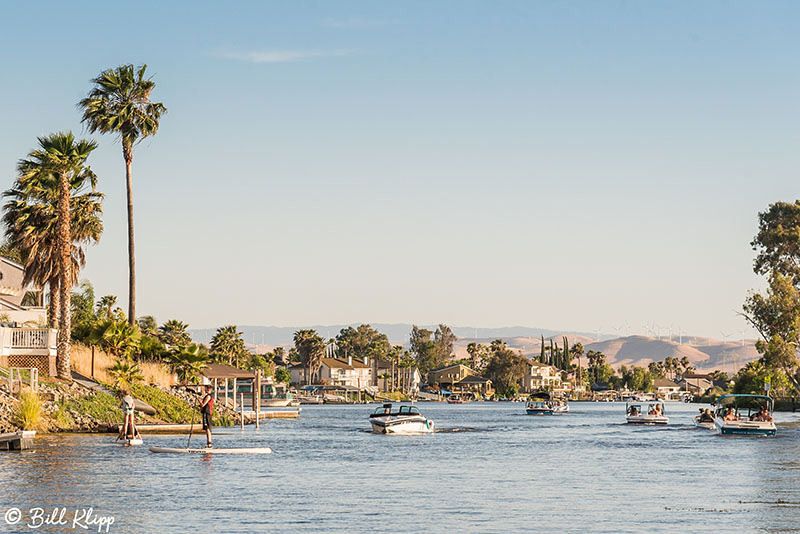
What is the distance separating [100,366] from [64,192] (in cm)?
1252

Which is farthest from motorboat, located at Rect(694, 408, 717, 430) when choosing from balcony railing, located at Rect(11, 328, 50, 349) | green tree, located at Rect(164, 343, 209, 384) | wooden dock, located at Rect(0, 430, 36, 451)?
wooden dock, located at Rect(0, 430, 36, 451)

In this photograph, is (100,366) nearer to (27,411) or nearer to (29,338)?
(29,338)

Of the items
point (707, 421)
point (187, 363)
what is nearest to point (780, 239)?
point (707, 421)

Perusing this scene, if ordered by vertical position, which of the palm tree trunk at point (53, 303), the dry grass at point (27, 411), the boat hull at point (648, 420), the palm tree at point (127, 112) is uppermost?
the palm tree at point (127, 112)

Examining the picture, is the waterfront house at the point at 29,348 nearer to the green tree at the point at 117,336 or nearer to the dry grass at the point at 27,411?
the green tree at the point at 117,336

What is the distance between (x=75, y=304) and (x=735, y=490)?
323 feet

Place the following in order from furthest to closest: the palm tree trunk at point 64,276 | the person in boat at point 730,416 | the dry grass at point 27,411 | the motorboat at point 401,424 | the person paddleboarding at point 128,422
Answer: the motorboat at point 401,424
the person in boat at point 730,416
the palm tree trunk at point 64,276
the dry grass at point 27,411
the person paddleboarding at point 128,422

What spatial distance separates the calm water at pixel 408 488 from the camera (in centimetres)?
2683

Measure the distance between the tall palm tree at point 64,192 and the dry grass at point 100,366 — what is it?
489 cm

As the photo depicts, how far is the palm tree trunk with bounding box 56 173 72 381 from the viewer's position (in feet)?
209

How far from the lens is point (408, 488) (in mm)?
36062

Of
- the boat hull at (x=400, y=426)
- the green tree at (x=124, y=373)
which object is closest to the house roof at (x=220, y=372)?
the boat hull at (x=400, y=426)

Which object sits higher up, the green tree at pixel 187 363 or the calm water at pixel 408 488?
the green tree at pixel 187 363

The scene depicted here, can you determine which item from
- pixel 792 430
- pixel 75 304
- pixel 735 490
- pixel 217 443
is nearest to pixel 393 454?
pixel 217 443
